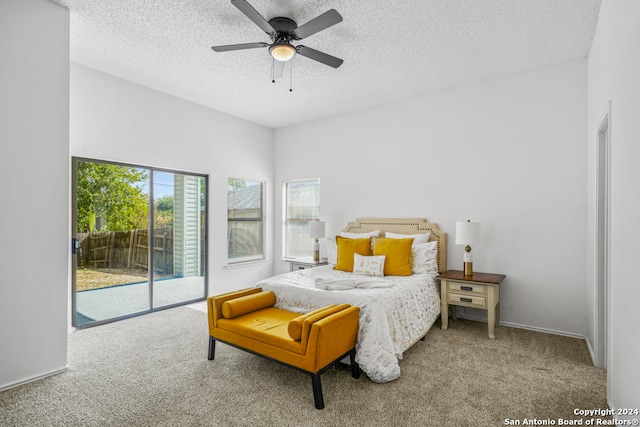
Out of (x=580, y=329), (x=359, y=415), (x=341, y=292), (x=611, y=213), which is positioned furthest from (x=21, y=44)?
(x=580, y=329)

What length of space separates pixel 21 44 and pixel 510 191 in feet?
15.6

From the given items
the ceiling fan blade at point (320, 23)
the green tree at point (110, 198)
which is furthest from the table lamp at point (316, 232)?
the ceiling fan blade at point (320, 23)

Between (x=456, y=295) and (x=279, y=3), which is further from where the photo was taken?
(x=456, y=295)

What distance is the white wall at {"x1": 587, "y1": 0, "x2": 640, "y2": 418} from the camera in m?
1.64

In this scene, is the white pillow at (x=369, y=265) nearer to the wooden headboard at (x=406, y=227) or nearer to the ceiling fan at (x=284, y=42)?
the wooden headboard at (x=406, y=227)

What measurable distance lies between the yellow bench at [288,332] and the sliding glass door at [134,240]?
1867 millimetres

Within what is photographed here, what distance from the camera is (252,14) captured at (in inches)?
90.4

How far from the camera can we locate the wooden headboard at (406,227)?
4117 millimetres

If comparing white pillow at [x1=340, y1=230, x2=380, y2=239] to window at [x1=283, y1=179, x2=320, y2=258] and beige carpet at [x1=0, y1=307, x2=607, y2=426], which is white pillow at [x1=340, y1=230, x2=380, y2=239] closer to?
window at [x1=283, y1=179, x2=320, y2=258]

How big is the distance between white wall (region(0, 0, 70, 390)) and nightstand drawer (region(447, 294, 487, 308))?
3.67m

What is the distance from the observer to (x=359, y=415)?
2.10 metres

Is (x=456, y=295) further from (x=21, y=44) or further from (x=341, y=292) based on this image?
(x=21, y=44)

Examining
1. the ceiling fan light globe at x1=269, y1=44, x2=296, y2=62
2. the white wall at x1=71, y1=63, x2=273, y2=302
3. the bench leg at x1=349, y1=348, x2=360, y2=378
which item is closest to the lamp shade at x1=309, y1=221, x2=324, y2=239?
the white wall at x1=71, y1=63, x2=273, y2=302

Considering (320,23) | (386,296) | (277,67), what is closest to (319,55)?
(320,23)
